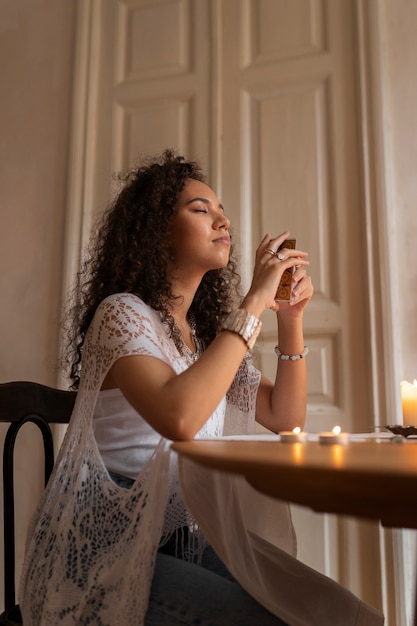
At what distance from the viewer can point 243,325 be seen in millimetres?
1098

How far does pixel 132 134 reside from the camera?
2.50 m

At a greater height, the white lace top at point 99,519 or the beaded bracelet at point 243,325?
the beaded bracelet at point 243,325

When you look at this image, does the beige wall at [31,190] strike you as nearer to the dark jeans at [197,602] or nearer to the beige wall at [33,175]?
the beige wall at [33,175]

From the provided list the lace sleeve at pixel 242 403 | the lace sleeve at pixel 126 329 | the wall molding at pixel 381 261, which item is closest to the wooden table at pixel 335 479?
the lace sleeve at pixel 126 329

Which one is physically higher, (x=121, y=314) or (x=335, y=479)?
(x=121, y=314)

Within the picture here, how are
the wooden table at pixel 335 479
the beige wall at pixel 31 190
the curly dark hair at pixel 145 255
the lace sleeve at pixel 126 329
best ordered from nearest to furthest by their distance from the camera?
the wooden table at pixel 335 479 < the lace sleeve at pixel 126 329 < the curly dark hair at pixel 145 255 < the beige wall at pixel 31 190

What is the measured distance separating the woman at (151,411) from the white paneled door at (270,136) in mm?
590

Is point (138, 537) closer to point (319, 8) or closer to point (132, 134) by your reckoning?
point (132, 134)

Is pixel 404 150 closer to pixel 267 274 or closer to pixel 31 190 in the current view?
pixel 267 274

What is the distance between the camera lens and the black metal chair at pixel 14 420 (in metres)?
1.22

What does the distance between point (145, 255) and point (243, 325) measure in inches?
18.0

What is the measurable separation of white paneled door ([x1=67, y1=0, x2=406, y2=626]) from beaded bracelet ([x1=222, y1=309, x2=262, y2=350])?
1.01 metres

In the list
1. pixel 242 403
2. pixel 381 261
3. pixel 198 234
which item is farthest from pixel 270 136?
pixel 242 403

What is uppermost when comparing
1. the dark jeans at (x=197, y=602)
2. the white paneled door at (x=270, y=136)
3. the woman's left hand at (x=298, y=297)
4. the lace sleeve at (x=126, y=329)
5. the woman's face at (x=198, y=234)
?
the white paneled door at (x=270, y=136)
